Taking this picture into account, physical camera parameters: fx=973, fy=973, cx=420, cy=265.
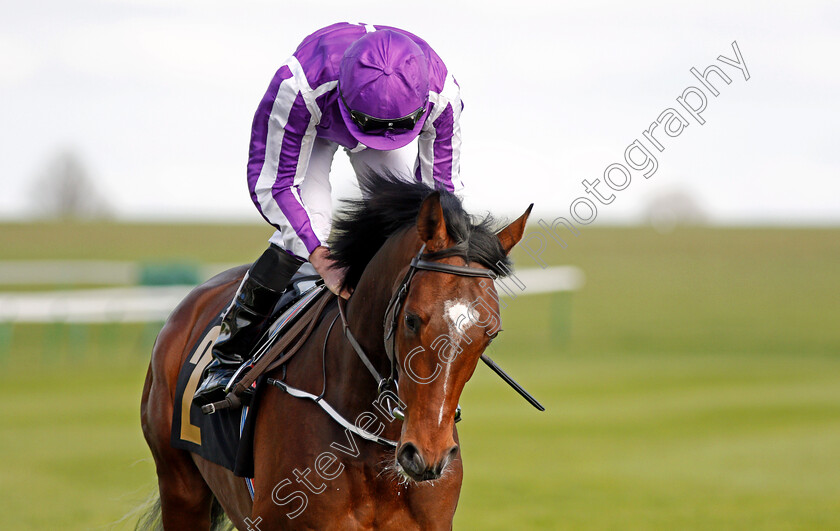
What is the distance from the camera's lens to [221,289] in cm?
438

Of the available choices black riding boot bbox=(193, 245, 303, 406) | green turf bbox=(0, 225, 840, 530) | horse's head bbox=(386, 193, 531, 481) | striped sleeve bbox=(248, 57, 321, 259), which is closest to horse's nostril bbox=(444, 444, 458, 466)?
horse's head bbox=(386, 193, 531, 481)

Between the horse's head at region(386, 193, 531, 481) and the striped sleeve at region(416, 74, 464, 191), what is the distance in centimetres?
93

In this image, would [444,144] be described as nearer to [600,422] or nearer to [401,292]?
[401,292]

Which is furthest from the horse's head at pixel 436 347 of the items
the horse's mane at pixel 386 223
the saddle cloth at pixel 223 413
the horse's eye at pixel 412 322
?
the saddle cloth at pixel 223 413

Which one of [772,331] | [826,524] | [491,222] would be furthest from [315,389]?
[772,331]

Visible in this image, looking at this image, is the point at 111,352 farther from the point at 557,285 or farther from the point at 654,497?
the point at 654,497

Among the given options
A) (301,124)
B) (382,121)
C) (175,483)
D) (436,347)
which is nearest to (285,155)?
(301,124)

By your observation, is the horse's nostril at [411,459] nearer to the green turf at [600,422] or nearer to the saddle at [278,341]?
the saddle at [278,341]

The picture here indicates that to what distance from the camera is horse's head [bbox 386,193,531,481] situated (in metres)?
2.57

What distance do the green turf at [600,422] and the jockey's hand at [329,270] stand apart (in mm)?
3507

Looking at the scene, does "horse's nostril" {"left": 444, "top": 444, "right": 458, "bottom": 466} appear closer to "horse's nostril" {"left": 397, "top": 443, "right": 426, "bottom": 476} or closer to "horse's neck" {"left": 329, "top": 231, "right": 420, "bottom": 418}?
"horse's nostril" {"left": 397, "top": 443, "right": 426, "bottom": 476}

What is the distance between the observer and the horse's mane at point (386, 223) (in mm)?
2816

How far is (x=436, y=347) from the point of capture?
2.58 m

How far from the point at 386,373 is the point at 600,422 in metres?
8.24
